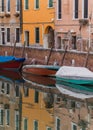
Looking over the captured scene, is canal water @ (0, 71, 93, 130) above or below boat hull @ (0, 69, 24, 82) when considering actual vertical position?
above

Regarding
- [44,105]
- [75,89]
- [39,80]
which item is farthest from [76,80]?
[44,105]

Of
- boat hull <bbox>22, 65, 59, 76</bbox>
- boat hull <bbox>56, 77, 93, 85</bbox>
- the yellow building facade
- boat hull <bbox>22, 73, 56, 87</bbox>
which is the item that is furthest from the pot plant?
the yellow building facade

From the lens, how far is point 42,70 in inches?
1139

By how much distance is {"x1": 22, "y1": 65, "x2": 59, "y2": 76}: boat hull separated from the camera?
92.8 ft

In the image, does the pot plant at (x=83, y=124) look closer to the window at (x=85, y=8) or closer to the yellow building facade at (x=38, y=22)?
the window at (x=85, y=8)

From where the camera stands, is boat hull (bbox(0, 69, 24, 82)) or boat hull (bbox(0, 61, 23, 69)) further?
boat hull (bbox(0, 61, 23, 69))

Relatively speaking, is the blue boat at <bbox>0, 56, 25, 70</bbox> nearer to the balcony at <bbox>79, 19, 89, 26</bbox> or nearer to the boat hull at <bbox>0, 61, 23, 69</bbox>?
the boat hull at <bbox>0, 61, 23, 69</bbox>

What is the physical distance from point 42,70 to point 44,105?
27.9 feet

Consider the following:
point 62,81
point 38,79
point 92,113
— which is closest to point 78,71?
point 62,81

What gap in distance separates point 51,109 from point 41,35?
16.3 meters

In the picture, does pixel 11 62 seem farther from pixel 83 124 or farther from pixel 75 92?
pixel 83 124

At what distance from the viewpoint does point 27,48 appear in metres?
34.0

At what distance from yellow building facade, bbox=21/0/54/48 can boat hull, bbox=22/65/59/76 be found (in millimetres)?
4926

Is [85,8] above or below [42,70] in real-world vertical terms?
above
